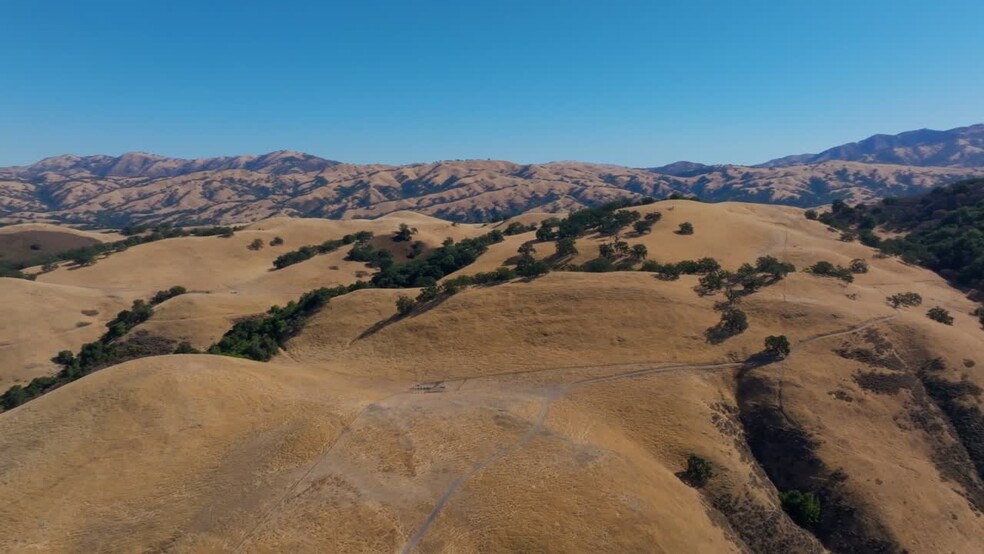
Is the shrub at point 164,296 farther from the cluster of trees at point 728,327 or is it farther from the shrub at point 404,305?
the cluster of trees at point 728,327

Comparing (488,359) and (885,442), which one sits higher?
(488,359)

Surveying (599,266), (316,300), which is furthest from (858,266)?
(316,300)

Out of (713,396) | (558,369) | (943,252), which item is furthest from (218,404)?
(943,252)

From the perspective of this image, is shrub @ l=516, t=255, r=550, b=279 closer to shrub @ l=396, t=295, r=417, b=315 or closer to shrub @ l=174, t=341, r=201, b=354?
shrub @ l=396, t=295, r=417, b=315

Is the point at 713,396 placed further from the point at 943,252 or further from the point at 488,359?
the point at 943,252

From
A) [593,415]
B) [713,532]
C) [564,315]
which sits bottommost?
[713,532]

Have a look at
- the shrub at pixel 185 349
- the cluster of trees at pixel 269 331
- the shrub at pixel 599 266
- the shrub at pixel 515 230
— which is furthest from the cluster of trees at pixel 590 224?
the shrub at pixel 185 349

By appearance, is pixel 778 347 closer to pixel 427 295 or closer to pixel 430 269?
pixel 427 295
